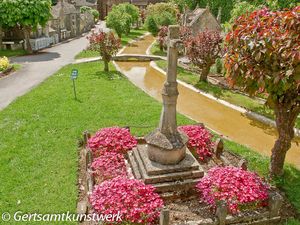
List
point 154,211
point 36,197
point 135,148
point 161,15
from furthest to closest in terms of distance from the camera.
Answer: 1. point 161,15
2. point 135,148
3. point 36,197
4. point 154,211

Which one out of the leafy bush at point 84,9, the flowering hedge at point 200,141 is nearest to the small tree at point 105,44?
the flowering hedge at point 200,141

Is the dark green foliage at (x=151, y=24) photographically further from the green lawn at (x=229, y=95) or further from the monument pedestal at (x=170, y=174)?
the monument pedestal at (x=170, y=174)

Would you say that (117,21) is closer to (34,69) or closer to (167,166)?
(34,69)

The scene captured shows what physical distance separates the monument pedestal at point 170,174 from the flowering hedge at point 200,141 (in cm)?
153

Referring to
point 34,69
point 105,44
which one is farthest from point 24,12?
point 105,44

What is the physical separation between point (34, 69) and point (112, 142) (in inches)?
739

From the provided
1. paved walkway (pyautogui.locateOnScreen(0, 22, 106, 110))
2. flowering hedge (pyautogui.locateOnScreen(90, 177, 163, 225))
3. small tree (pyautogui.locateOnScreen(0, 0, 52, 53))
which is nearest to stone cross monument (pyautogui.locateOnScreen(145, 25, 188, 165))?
flowering hedge (pyautogui.locateOnScreen(90, 177, 163, 225))

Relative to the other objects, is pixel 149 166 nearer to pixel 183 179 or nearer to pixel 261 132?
pixel 183 179

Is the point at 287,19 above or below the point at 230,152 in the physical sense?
above

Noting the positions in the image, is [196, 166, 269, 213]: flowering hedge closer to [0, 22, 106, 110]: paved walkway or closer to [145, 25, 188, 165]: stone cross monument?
[145, 25, 188, 165]: stone cross monument

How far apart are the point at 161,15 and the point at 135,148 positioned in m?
33.0

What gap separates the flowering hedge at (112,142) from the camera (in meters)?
11.2

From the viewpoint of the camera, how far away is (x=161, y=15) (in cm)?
4062

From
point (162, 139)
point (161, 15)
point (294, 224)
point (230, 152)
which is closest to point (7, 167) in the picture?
point (162, 139)
